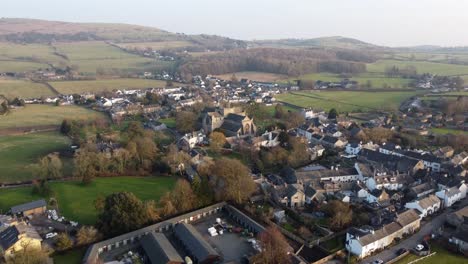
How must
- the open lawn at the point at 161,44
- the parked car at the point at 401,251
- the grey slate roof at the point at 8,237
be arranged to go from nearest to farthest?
the grey slate roof at the point at 8,237 < the parked car at the point at 401,251 < the open lawn at the point at 161,44

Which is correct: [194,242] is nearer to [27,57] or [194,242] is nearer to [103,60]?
[103,60]

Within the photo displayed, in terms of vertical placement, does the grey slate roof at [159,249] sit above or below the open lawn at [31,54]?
below

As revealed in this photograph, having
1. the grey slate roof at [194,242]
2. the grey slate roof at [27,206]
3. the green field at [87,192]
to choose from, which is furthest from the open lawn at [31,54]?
the grey slate roof at [194,242]

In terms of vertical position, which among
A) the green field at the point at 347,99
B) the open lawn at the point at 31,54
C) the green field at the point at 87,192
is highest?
the open lawn at the point at 31,54

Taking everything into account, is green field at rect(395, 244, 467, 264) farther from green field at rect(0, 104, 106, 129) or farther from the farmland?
the farmland

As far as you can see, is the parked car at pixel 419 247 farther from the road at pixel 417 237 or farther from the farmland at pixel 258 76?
the farmland at pixel 258 76

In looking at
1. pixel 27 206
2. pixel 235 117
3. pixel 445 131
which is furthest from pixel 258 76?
pixel 27 206

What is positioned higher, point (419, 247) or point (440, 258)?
point (419, 247)

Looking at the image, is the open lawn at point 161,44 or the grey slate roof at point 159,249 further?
the open lawn at point 161,44
